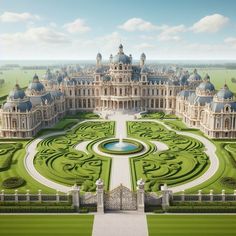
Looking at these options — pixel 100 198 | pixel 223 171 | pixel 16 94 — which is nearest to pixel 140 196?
pixel 100 198

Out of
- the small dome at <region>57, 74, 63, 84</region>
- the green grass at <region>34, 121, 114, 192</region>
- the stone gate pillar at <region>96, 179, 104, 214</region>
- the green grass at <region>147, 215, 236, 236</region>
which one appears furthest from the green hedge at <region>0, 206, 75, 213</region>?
the small dome at <region>57, 74, 63, 84</region>

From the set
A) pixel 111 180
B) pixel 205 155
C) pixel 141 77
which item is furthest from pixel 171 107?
pixel 111 180

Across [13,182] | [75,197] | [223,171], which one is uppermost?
[75,197]

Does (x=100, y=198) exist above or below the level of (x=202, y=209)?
above

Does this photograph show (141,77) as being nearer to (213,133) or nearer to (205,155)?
(213,133)

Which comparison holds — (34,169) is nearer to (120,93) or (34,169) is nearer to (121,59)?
(120,93)

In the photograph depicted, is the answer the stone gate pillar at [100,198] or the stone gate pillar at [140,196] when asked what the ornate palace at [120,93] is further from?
the stone gate pillar at [100,198]
